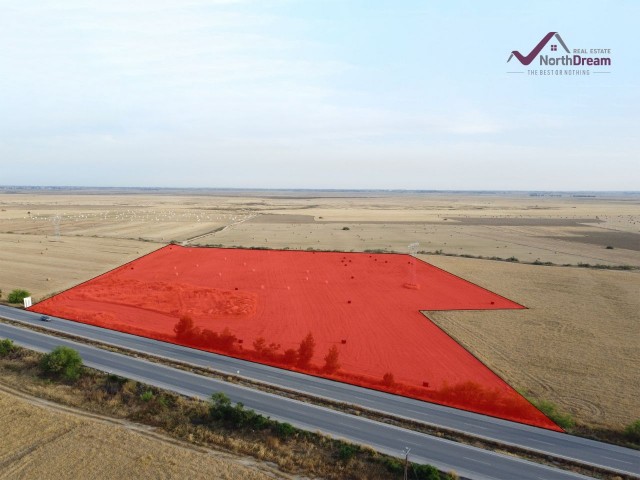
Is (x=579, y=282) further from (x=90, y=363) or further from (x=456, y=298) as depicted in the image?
(x=90, y=363)

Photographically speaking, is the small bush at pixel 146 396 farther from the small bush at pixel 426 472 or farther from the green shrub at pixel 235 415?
the small bush at pixel 426 472

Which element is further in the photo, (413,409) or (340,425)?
(413,409)

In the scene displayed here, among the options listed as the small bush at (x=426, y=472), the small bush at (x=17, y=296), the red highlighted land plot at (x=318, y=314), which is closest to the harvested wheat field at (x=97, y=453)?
the small bush at (x=426, y=472)

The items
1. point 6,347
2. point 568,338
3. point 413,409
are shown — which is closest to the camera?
point 413,409

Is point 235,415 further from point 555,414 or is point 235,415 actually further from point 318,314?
point 318,314

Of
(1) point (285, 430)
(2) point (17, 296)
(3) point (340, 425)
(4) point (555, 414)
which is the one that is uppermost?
(2) point (17, 296)

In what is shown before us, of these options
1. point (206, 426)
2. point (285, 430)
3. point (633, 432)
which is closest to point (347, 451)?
point (285, 430)

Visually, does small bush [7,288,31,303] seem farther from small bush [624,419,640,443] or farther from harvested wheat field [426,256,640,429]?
small bush [624,419,640,443]
